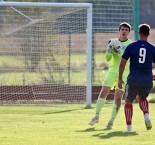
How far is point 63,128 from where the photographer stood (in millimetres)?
14586

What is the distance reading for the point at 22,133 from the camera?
13570 millimetres

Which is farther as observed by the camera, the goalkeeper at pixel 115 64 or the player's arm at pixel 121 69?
the goalkeeper at pixel 115 64

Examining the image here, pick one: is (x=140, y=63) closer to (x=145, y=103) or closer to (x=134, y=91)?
(x=134, y=91)

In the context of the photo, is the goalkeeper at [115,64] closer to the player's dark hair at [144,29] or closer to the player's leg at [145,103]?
the player's leg at [145,103]

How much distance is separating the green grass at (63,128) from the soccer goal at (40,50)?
39.5 inches

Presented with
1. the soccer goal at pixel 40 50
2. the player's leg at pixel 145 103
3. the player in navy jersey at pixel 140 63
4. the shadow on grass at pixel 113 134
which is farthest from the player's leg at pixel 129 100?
the soccer goal at pixel 40 50

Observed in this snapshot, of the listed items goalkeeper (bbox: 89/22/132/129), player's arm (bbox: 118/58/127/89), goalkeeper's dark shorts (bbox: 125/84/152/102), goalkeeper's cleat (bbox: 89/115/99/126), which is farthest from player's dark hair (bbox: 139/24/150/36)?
goalkeeper's cleat (bbox: 89/115/99/126)

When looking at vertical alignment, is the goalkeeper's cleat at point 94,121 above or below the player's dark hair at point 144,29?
below

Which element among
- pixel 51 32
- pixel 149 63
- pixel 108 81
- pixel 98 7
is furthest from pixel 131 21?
pixel 149 63

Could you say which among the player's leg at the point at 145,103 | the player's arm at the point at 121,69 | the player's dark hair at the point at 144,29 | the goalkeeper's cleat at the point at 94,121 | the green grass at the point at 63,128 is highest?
the player's dark hair at the point at 144,29

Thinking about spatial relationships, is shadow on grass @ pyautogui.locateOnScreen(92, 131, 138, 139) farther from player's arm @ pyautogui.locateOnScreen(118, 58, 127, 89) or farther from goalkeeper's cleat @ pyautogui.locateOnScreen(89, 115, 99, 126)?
goalkeeper's cleat @ pyautogui.locateOnScreen(89, 115, 99, 126)

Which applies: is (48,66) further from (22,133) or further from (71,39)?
(22,133)

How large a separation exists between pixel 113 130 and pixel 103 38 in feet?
35.7

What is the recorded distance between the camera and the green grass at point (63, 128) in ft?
40.4
